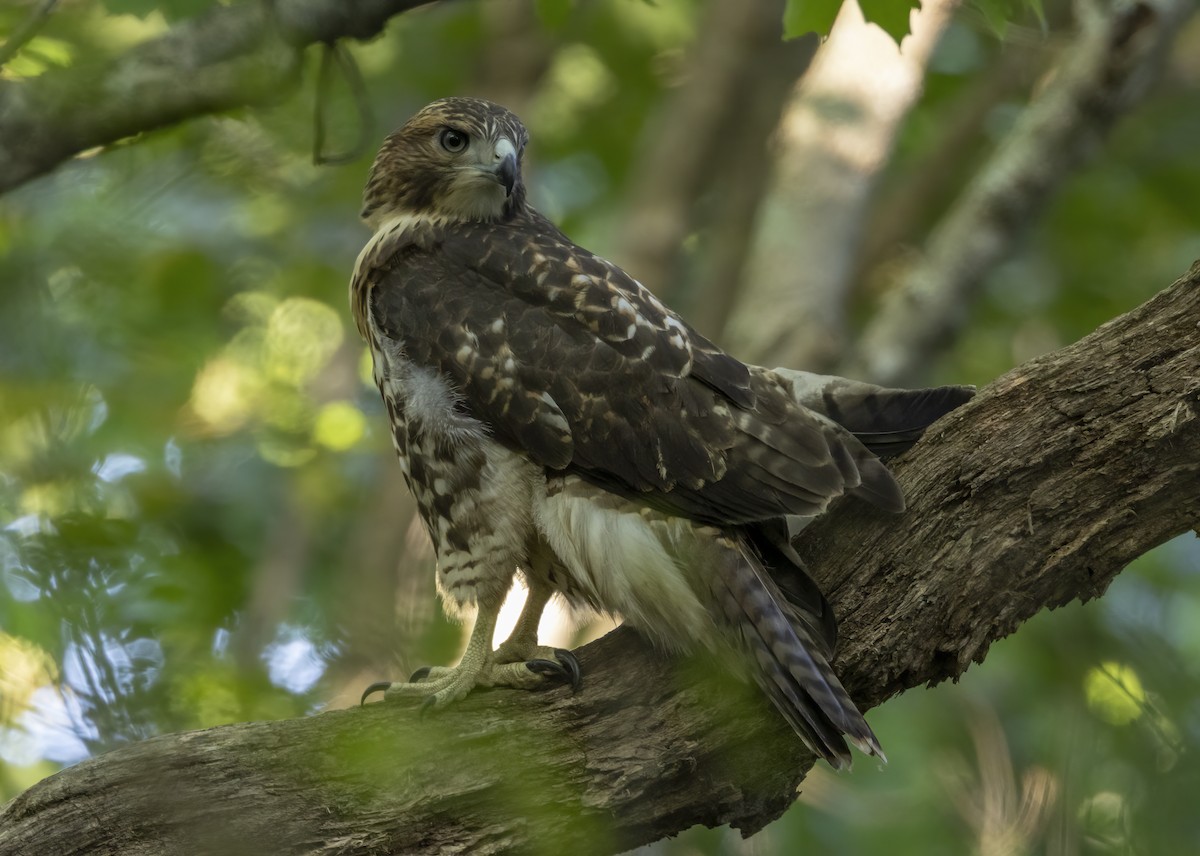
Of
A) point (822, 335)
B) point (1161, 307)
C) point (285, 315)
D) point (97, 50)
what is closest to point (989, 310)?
point (822, 335)

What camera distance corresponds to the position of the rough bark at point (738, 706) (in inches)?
139

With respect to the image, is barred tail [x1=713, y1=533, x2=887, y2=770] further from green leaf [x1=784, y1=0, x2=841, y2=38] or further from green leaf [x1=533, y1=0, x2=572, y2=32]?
green leaf [x1=533, y1=0, x2=572, y2=32]

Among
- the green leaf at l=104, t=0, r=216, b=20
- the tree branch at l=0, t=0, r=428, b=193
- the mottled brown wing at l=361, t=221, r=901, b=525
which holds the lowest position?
the mottled brown wing at l=361, t=221, r=901, b=525

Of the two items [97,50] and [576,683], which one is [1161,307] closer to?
[576,683]

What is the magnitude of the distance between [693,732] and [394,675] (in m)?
1.39

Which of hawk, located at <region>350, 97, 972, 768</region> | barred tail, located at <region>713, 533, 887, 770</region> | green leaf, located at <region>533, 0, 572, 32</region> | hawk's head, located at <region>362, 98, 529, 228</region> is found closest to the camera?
barred tail, located at <region>713, 533, 887, 770</region>

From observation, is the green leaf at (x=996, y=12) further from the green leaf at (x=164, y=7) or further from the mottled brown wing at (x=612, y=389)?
the green leaf at (x=164, y=7)

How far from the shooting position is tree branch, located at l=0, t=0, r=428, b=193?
3426 millimetres

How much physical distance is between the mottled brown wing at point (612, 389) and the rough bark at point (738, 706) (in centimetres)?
30

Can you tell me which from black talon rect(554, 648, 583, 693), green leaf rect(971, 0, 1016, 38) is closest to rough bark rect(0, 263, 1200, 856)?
black talon rect(554, 648, 583, 693)

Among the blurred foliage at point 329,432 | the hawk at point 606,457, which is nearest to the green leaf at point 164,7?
the blurred foliage at point 329,432

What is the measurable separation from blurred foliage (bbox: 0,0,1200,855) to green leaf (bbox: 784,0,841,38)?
728 mm

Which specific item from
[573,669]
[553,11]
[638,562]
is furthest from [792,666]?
[553,11]

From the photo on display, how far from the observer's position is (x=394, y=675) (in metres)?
2.46
